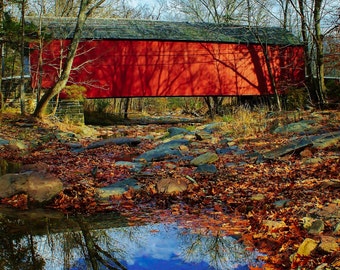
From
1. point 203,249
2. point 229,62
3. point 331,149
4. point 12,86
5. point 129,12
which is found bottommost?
point 203,249

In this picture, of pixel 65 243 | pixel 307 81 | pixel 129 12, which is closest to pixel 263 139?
pixel 65 243

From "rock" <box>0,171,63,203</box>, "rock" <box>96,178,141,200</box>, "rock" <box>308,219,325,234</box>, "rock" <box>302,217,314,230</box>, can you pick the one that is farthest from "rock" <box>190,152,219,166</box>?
"rock" <box>308,219,325,234</box>

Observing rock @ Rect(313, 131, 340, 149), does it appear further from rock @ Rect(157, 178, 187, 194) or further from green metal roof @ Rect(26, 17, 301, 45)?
green metal roof @ Rect(26, 17, 301, 45)

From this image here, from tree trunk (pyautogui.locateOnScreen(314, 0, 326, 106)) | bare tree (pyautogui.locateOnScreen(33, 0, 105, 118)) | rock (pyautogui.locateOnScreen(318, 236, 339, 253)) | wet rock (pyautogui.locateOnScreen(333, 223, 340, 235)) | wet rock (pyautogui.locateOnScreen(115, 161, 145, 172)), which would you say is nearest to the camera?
rock (pyautogui.locateOnScreen(318, 236, 339, 253))

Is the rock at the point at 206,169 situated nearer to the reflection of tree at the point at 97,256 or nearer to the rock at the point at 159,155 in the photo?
the rock at the point at 159,155

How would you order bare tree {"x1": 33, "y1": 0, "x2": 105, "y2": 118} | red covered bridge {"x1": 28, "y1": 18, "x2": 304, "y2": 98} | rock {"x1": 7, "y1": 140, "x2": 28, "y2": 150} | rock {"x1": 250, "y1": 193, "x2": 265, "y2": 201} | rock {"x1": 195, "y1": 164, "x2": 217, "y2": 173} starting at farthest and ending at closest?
red covered bridge {"x1": 28, "y1": 18, "x2": 304, "y2": 98} → bare tree {"x1": 33, "y1": 0, "x2": 105, "y2": 118} → rock {"x1": 7, "y1": 140, "x2": 28, "y2": 150} → rock {"x1": 195, "y1": 164, "x2": 217, "y2": 173} → rock {"x1": 250, "y1": 193, "x2": 265, "y2": 201}

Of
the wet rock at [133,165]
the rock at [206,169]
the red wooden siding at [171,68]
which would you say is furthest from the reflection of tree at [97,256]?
the red wooden siding at [171,68]

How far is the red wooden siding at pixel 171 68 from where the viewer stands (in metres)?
14.5

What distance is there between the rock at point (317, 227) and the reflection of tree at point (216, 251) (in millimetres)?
526

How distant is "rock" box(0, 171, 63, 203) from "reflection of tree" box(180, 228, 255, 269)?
1.80 meters

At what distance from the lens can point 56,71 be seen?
14.1 m

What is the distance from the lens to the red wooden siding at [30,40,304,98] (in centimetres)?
1455

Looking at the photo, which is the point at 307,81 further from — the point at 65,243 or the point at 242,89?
the point at 65,243

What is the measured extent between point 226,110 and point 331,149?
1181cm
